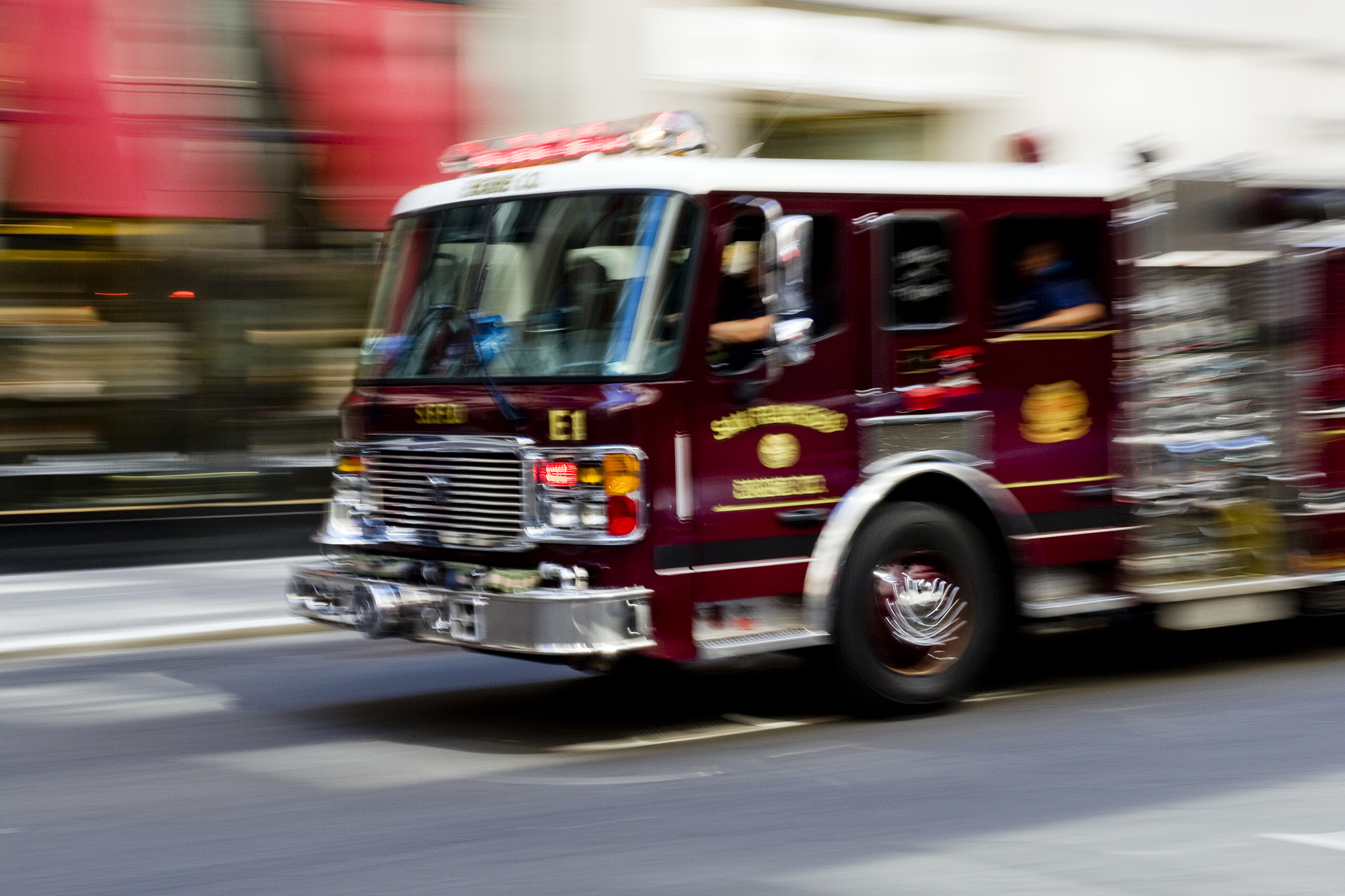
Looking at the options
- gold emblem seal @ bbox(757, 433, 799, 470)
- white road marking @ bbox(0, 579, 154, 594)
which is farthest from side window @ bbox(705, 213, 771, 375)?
white road marking @ bbox(0, 579, 154, 594)

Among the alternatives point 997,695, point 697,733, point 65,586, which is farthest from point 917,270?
point 65,586

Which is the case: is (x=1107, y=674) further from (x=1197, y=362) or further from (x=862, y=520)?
(x=862, y=520)

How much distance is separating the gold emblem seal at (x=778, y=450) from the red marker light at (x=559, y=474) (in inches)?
31.2

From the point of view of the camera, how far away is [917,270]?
733 centimetres

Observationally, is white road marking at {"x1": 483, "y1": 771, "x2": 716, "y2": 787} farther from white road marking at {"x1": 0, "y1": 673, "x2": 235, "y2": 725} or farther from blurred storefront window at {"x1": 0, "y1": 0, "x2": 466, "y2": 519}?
blurred storefront window at {"x1": 0, "y1": 0, "x2": 466, "y2": 519}

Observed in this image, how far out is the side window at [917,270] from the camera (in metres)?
7.22

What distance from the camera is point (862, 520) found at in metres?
7.14

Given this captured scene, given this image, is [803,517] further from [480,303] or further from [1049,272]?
[1049,272]

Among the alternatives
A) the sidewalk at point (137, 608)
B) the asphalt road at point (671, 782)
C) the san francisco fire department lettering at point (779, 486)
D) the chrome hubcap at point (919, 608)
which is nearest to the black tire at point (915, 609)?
the chrome hubcap at point (919, 608)

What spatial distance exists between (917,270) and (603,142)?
1.47 m

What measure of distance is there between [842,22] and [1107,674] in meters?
9.96

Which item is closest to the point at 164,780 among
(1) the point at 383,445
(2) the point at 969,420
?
(1) the point at 383,445

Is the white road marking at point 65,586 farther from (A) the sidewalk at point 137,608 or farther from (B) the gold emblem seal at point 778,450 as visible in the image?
(B) the gold emblem seal at point 778,450

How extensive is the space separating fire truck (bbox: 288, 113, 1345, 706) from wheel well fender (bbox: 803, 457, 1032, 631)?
0.6 inches
